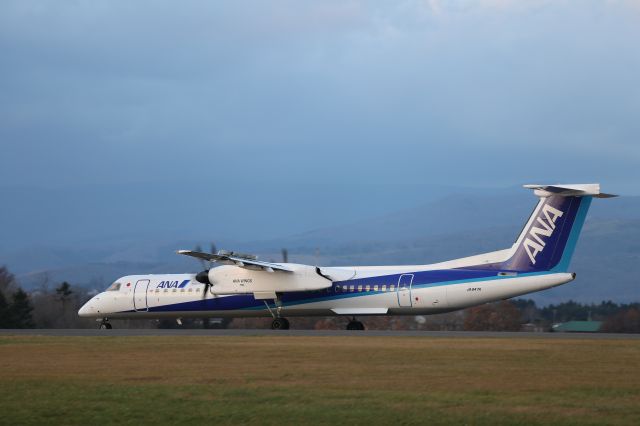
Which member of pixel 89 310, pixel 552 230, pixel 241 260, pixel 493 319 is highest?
pixel 552 230

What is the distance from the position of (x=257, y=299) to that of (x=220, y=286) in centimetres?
156

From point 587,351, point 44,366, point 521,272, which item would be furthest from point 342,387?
point 521,272

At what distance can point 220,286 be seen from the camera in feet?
141

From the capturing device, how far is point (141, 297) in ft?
149

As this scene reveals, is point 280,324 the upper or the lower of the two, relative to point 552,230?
lower

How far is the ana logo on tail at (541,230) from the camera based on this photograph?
37969mm

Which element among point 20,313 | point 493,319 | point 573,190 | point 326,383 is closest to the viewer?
point 326,383

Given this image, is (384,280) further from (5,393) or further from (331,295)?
(5,393)

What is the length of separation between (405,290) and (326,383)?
1936cm

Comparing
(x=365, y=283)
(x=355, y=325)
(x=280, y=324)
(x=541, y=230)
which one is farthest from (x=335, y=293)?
(x=541, y=230)

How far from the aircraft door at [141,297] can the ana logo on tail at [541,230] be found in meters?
16.4

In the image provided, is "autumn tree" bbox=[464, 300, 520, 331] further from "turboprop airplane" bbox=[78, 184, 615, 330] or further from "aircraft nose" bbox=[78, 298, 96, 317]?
"aircraft nose" bbox=[78, 298, 96, 317]

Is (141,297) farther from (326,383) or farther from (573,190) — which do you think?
(326,383)

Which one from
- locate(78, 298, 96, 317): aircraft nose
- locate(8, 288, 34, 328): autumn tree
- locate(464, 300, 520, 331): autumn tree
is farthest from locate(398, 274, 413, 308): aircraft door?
locate(8, 288, 34, 328): autumn tree
